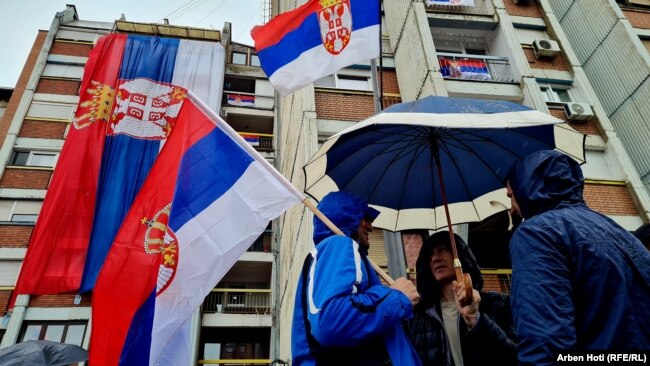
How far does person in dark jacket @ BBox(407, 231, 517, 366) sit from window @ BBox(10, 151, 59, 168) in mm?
20405

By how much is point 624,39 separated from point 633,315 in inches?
620

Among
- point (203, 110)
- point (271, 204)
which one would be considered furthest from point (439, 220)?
point (203, 110)

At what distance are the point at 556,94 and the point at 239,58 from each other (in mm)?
19396

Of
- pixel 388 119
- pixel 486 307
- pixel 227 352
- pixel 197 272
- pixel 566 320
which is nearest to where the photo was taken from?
pixel 566 320

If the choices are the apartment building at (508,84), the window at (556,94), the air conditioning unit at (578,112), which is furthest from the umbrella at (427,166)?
the window at (556,94)

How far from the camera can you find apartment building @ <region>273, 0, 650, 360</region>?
10148mm

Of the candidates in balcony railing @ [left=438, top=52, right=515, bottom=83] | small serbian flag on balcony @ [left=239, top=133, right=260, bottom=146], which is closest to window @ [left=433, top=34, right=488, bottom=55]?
balcony railing @ [left=438, top=52, right=515, bottom=83]

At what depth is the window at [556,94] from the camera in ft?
41.2

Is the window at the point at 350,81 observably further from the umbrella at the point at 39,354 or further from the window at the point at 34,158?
the window at the point at 34,158

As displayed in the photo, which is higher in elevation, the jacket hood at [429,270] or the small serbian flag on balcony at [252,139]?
the small serbian flag on balcony at [252,139]

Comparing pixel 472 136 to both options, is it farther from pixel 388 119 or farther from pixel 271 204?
pixel 271 204

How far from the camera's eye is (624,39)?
1320 centimetres

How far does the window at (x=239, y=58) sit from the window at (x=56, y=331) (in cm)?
1746

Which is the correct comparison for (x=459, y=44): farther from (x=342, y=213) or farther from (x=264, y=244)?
(x=342, y=213)
